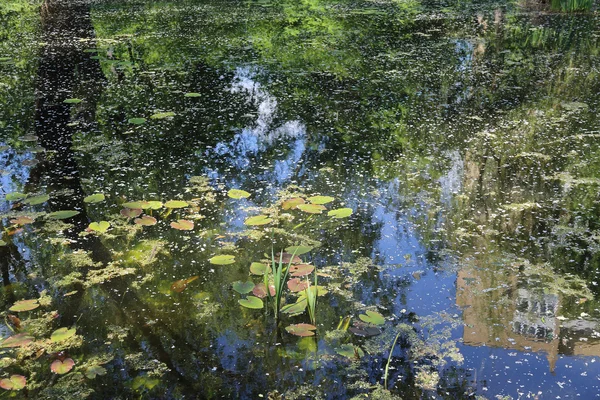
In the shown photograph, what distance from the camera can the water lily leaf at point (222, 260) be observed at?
2145 mm

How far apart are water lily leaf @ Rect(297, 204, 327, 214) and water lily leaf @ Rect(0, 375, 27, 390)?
1.32 meters

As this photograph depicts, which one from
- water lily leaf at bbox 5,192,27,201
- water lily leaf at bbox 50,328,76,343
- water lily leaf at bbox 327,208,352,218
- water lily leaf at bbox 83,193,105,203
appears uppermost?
water lily leaf at bbox 5,192,27,201

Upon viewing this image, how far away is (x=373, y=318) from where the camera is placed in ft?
6.05

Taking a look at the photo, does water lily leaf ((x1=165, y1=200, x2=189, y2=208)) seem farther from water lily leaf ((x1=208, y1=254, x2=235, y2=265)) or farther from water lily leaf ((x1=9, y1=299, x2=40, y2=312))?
water lily leaf ((x1=9, y1=299, x2=40, y2=312))

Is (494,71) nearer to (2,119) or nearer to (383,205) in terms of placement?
(383,205)

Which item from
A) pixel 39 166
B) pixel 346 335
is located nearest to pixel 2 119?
pixel 39 166

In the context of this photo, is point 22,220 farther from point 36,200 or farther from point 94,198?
point 94,198

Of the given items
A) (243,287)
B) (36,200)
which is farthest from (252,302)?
(36,200)

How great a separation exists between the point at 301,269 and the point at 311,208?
483 millimetres

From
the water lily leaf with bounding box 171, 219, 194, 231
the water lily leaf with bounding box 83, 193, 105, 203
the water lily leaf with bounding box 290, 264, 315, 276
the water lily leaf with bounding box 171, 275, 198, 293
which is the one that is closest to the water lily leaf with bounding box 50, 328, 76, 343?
the water lily leaf with bounding box 171, 275, 198, 293

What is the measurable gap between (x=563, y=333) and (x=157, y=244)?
5.21ft

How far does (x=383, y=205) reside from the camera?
2586mm

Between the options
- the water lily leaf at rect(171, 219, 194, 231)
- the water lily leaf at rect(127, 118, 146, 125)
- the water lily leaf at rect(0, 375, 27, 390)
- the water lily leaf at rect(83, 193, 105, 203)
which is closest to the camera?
the water lily leaf at rect(0, 375, 27, 390)

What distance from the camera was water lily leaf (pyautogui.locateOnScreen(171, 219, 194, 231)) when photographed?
2369 mm
